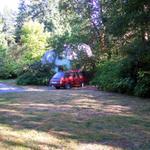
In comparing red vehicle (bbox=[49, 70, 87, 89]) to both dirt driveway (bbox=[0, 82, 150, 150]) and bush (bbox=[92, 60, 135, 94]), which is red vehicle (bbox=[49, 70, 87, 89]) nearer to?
bush (bbox=[92, 60, 135, 94])

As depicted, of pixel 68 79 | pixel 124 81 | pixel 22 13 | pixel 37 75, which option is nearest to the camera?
pixel 124 81

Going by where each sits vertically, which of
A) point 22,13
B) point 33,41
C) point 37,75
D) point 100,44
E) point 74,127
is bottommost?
point 74,127

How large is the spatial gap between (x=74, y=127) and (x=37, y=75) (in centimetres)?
2618

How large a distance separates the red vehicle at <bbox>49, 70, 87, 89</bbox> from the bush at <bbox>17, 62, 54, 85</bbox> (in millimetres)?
4106

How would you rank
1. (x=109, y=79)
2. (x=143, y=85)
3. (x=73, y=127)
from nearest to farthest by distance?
(x=73, y=127), (x=143, y=85), (x=109, y=79)

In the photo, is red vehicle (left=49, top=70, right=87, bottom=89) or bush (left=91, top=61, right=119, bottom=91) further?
red vehicle (left=49, top=70, right=87, bottom=89)

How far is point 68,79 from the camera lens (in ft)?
101

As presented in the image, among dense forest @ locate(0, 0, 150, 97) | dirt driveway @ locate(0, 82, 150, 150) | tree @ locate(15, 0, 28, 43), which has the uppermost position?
tree @ locate(15, 0, 28, 43)

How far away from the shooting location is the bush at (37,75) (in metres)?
35.3

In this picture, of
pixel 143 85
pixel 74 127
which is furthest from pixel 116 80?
pixel 74 127

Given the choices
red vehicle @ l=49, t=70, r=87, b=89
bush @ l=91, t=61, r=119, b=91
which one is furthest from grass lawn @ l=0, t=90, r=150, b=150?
red vehicle @ l=49, t=70, r=87, b=89

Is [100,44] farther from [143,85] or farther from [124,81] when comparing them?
[143,85]

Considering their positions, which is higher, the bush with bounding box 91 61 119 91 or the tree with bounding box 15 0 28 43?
the tree with bounding box 15 0 28 43

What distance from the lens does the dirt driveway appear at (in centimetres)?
809
